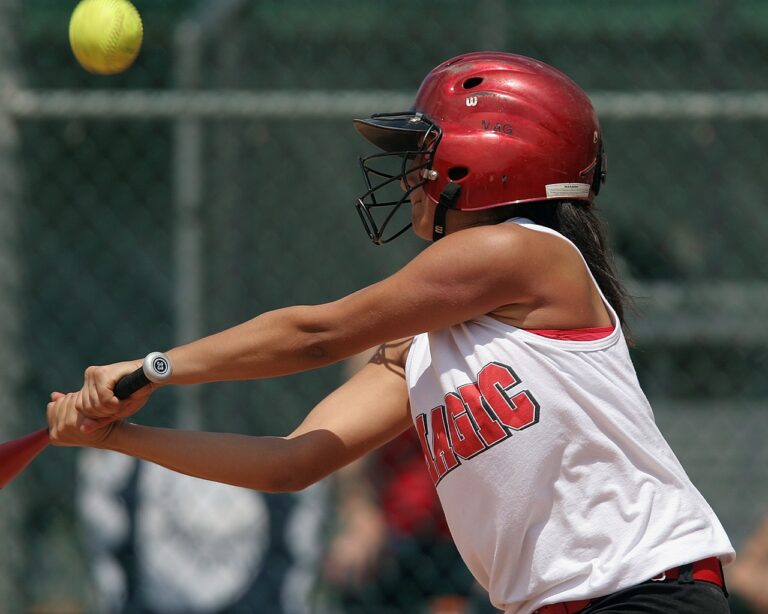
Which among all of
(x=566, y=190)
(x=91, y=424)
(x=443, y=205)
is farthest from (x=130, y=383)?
(x=566, y=190)

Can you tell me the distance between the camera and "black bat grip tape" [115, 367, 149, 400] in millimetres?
2844

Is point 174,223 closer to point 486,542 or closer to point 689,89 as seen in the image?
point 689,89

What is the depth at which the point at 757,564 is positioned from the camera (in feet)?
17.2

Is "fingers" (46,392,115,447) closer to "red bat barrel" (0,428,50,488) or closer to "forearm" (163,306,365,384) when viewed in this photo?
"red bat barrel" (0,428,50,488)

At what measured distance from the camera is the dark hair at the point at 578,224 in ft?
9.98

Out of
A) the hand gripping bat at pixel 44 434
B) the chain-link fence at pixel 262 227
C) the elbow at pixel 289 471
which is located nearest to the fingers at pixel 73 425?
the hand gripping bat at pixel 44 434

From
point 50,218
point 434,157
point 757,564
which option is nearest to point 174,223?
point 50,218

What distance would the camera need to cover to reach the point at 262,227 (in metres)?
6.34

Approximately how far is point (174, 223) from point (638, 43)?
2827 mm

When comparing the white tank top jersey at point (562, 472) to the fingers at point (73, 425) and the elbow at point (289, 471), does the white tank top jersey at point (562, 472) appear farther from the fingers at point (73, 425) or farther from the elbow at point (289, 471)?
the fingers at point (73, 425)

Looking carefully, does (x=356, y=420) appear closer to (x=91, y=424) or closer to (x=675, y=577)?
(x=91, y=424)

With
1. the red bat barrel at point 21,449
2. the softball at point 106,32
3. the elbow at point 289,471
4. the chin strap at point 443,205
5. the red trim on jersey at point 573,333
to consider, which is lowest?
the red trim on jersey at point 573,333

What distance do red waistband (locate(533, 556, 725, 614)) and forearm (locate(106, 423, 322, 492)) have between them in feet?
2.32

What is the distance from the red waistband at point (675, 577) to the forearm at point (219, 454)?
2.32 ft
